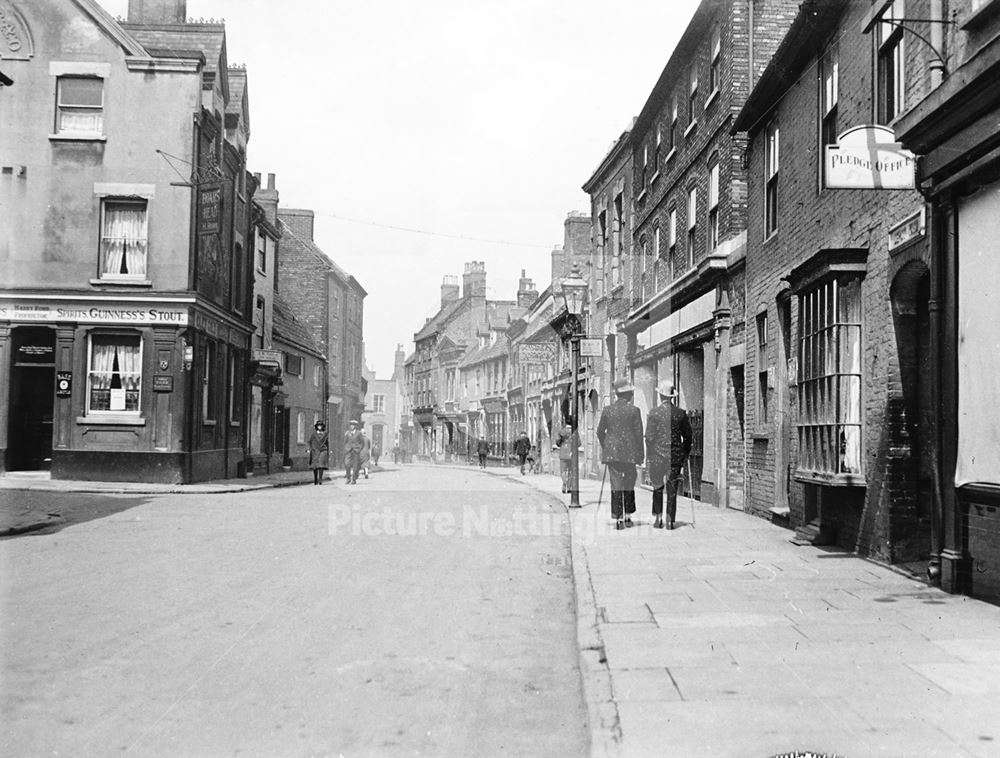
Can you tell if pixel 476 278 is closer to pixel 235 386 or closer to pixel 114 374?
pixel 235 386

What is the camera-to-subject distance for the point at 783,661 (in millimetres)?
5320

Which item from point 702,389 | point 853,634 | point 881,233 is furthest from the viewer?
point 702,389

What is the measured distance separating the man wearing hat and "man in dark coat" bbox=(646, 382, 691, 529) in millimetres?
14732

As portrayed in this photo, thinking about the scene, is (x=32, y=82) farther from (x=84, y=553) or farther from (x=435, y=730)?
(x=435, y=730)

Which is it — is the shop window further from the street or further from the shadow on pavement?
the street

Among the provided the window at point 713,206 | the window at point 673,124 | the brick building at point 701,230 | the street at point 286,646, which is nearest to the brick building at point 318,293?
the brick building at point 701,230

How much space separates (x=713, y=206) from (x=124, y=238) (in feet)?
45.3

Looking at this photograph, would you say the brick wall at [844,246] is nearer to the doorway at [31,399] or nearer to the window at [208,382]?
the window at [208,382]

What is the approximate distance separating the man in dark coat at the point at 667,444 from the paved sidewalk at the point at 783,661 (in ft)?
10.2

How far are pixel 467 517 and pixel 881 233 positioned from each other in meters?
8.41

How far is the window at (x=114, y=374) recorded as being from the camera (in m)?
22.3

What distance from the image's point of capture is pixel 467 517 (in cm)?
1552

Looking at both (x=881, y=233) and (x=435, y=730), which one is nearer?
(x=435, y=730)

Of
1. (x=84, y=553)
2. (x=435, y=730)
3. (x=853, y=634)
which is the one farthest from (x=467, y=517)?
(x=435, y=730)
